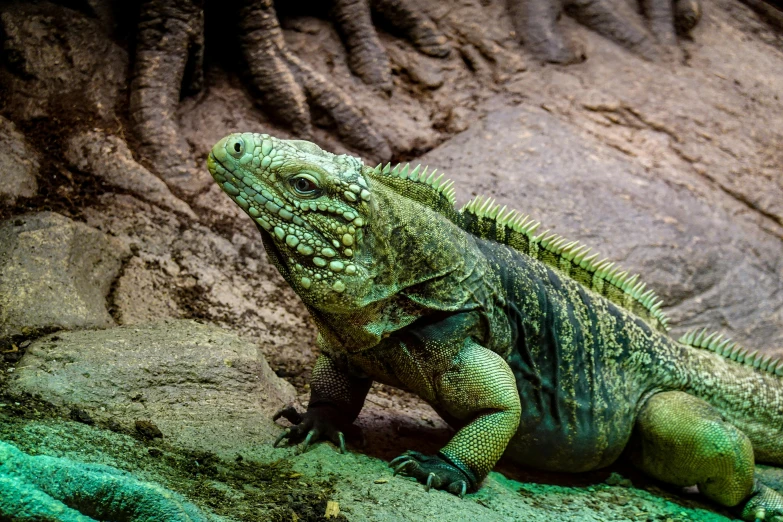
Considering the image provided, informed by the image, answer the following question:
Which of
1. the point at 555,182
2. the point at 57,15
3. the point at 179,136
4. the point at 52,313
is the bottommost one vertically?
the point at 52,313

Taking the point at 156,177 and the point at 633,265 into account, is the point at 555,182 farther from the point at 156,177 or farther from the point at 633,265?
the point at 156,177

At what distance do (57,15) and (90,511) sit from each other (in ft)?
19.8

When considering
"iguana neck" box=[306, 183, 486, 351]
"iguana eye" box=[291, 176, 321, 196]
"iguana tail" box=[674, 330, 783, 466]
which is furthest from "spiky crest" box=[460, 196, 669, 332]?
"iguana eye" box=[291, 176, 321, 196]

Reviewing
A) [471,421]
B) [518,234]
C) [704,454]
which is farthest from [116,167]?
[704,454]

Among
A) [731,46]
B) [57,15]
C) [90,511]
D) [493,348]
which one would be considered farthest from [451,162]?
[90,511]

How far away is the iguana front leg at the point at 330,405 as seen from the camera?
16.2 feet

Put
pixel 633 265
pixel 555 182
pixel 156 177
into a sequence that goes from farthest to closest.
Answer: pixel 555 182, pixel 633 265, pixel 156 177

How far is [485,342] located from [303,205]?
161 centimetres

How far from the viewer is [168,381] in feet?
16.4

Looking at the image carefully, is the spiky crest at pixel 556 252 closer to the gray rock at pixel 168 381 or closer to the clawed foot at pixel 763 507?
the clawed foot at pixel 763 507

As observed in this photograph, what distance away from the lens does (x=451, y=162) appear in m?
8.32

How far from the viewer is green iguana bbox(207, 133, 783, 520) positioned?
172 inches

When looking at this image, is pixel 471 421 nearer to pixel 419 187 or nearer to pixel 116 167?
pixel 419 187

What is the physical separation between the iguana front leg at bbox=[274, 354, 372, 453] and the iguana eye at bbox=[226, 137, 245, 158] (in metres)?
1.71
